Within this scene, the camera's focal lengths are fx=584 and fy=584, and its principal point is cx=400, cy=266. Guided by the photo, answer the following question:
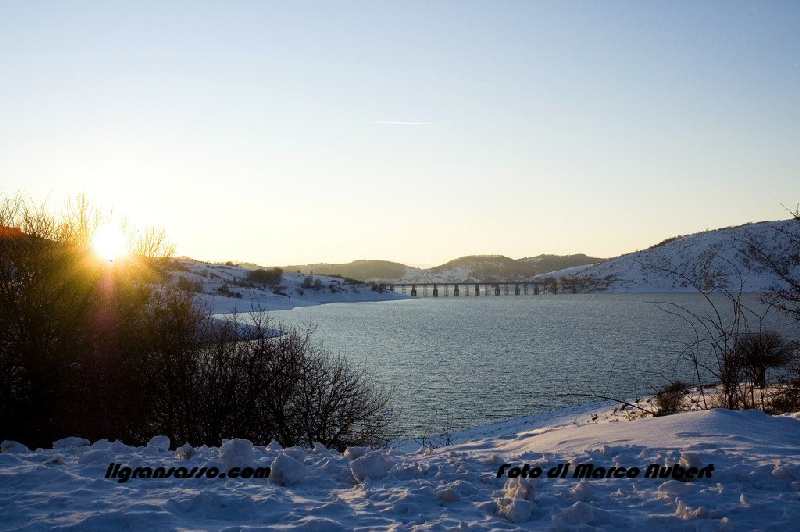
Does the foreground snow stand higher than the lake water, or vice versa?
the foreground snow

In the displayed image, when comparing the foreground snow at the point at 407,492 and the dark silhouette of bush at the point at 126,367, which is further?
the dark silhouette of bush at the point at 126,367

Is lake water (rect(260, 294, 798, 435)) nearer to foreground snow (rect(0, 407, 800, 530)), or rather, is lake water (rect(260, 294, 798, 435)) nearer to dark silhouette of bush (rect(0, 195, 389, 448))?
dark silhouette of bush (rect(0, 195, 389, 448))

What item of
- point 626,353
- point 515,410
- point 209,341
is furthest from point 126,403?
point 626,353

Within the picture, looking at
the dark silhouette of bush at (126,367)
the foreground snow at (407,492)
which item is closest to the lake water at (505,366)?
the dark silhouette of bush at (126,367)

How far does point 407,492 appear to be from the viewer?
6.75 m

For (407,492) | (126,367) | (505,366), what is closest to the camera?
(407,492)

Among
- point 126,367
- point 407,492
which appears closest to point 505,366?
point 126,367

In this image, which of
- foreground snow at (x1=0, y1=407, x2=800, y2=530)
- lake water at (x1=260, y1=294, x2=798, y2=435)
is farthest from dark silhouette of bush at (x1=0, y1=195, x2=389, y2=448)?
foreground snow at (x1=0, y1=407, x2=800, y2=530)

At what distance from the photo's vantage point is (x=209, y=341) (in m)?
29.5

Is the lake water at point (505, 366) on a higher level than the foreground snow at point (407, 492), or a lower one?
lower

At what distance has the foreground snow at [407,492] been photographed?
5.75 meters

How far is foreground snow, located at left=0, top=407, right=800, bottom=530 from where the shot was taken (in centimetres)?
575

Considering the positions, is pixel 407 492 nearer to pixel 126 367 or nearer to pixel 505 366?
pixel 126 367

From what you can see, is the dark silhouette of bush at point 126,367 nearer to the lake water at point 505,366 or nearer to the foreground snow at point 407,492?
the lake water at point 505,366
